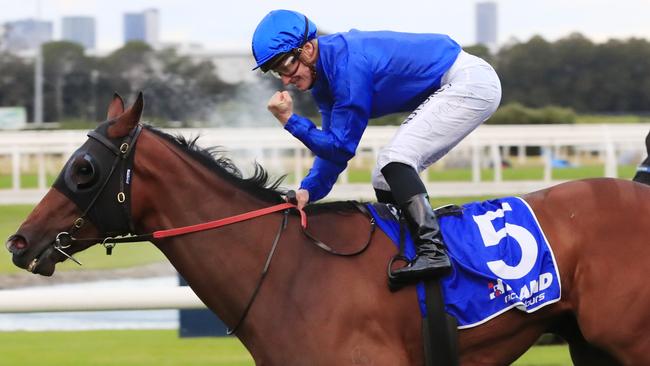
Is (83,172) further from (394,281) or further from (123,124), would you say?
(394,281)

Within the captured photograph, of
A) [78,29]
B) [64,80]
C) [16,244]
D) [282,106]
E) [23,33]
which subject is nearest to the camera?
[16,244]

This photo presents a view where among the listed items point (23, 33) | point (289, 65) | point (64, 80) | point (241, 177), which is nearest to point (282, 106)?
point (289, 65)

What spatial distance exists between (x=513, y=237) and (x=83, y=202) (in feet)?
5.01

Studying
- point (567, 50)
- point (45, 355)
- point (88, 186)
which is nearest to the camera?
point (88, 186)

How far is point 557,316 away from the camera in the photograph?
409 cm

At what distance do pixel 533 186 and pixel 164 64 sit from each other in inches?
360

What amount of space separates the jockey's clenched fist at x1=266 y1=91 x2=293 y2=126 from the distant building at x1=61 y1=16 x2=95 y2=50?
74.2ft

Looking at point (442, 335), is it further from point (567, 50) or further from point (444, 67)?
point (567, 50)

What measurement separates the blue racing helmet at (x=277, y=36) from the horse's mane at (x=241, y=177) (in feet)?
1.25

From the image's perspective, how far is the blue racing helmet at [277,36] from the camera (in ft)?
13.0

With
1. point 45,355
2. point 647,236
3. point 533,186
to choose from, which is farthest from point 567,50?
point 647,236

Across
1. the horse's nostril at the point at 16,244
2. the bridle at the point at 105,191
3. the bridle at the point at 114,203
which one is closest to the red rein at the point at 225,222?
the bridle at the point at 114,203

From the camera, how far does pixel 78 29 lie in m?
26.9

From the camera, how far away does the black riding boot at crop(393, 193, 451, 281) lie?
→ 12.6 feet
